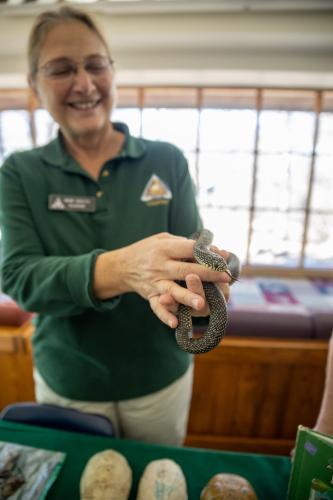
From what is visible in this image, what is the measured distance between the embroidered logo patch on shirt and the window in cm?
247

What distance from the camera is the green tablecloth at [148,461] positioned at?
3.20 ft

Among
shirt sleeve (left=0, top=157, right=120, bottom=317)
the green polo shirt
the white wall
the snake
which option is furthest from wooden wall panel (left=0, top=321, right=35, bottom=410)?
the white wall

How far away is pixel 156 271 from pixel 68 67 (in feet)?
2.98

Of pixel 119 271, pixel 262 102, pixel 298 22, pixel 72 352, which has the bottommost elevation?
pixel 72 352

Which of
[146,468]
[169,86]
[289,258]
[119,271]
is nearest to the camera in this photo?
[119,271]

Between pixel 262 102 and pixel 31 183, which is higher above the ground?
pixel 262 102

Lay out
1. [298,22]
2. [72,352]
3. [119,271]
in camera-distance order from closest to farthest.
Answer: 1. [119,271]
2. [72,352]
3. [298,22]

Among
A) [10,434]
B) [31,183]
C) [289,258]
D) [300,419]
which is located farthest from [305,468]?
[289,258]

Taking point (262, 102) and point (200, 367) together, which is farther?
point (262, 102)

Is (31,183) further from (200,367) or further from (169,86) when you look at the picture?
(169,86)

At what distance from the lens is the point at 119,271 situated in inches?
33.3

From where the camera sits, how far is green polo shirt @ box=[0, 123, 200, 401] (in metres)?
1.21

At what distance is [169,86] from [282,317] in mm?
2656

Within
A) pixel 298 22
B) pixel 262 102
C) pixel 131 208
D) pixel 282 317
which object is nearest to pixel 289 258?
pixel 282 317
